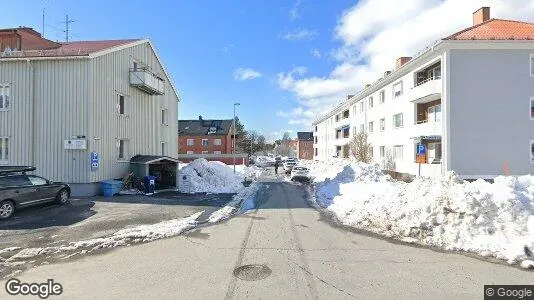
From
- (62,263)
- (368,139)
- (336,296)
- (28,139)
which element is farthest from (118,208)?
(368,139)

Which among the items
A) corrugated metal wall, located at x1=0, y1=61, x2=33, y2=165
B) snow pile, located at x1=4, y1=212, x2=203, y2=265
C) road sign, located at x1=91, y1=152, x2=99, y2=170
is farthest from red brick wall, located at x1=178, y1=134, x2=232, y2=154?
snow pile, located at x1=4, y1=212, x2=203, y2=265

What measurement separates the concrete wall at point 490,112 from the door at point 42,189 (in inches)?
886

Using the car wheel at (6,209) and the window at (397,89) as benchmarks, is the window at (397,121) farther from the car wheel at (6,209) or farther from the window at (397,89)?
the car wheel at (6,209)

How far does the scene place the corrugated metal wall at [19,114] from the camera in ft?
53.9

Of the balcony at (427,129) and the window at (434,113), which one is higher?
the window at (434,113)

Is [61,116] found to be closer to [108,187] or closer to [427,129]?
[108,187]

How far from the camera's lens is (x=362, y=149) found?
34188mm

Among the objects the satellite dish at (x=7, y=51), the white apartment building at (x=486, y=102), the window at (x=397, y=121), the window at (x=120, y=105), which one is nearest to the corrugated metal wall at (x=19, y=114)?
the satellite dish at (x=7, y=51)

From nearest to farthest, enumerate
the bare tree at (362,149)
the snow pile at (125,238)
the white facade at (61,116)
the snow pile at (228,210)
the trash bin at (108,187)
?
the snow pile at (125,238), the snow pile at (228,210), the white facade at (61,116), the trash bin at (108,187), the bare tree at (362,149)

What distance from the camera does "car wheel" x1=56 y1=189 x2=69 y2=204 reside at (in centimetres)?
1297

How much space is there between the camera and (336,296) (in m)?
4.77

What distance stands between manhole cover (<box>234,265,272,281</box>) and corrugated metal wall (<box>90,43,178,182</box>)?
520 inches

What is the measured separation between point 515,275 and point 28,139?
2027 centimetres

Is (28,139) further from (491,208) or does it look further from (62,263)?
(491,208)
